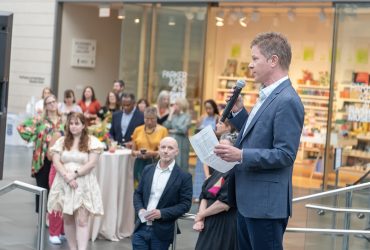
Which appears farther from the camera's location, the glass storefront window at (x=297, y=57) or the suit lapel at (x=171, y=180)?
the glass storefront window at (x=297, y=57)

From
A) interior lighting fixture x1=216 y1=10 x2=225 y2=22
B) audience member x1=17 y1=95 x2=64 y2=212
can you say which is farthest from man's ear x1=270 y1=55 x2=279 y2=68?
interior lighting fixture x1=216 y1=10 x2=225 y2=22

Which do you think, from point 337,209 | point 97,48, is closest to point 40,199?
point 337,209

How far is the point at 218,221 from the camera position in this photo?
5.80 m

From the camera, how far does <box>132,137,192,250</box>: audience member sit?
648 cm

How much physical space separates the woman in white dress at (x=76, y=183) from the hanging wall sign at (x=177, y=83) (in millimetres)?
7877

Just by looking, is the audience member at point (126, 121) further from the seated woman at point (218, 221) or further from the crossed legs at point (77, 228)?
the seated woman at point (218, 221)

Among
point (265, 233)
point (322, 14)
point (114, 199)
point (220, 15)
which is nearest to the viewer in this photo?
point (265, 233)

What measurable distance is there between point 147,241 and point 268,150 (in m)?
2.91

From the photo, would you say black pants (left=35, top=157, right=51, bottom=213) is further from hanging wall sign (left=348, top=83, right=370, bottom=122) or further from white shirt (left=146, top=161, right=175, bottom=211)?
hanging wall sign (left=348, top=83, right=370, bottom=122)

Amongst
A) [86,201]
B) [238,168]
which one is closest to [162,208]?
[86,201]

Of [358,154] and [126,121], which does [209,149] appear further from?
[358,154]

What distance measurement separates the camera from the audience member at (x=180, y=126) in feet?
41.7

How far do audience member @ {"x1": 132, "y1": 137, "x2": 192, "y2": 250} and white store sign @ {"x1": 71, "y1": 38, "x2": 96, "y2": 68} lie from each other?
480 inches

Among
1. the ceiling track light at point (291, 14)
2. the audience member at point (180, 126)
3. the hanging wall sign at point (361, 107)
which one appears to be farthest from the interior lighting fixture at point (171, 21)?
the hanging wall sign at point (361, 107)
